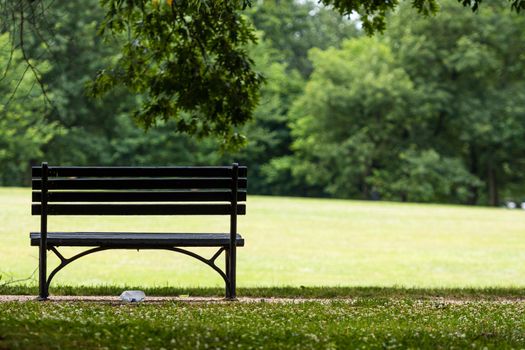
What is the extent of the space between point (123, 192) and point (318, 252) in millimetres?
12021

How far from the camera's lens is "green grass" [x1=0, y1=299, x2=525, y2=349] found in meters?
5.44

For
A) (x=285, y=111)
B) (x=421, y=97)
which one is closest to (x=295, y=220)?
(x=421, y=97)

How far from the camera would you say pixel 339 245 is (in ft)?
69.3

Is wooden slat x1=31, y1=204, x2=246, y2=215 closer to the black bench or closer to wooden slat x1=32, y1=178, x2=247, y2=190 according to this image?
the black bench

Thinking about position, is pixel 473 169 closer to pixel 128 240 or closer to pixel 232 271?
pixel 232 271

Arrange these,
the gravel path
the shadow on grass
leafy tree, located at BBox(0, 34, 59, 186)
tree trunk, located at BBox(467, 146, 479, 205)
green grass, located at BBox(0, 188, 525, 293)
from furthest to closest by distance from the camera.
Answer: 1. tree trunk, located at BBox(467, 146, 479, 205)
2. leafy tree, located at BBox(0, 34, 59, 186)
3. green grass, located at BBox(0, 188, 525, 293)
4. the shadow on grass
5. the gravel path

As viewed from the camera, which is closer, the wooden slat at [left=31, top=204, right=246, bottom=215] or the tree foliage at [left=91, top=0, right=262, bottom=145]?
the wooden slat at [left=31, top=204, right=246, bottom=215]

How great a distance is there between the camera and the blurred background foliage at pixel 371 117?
163 ft

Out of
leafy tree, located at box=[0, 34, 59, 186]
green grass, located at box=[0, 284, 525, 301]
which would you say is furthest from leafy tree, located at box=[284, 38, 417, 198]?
green grass, located at box=[0, 284, 525, 301]

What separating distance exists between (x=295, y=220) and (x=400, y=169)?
26432 mm

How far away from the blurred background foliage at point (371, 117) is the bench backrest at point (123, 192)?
129 ft

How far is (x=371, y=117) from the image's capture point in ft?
177

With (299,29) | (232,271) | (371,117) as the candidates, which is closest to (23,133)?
(371,117)

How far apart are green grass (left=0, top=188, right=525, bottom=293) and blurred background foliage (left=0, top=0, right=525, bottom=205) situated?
1852 cm
